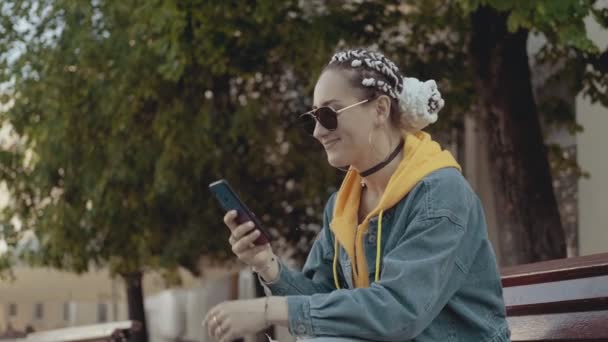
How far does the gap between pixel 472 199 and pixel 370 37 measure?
836 centimetres

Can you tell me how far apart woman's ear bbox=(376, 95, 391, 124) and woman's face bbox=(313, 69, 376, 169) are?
1 cm

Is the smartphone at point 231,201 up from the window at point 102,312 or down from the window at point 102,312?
up

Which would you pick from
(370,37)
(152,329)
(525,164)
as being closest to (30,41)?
(370,37)

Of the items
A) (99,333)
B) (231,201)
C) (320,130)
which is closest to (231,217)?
(231,201)

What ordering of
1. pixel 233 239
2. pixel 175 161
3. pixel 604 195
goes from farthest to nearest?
pixel 175 161 < pixel 604 195 < pixel 233 239

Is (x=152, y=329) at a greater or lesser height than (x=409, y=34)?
lesser

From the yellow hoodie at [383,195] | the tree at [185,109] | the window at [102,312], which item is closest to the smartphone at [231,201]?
the yellow hoodie at [383,195]

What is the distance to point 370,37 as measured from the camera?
37.7ft

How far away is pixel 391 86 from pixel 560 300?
1014mm

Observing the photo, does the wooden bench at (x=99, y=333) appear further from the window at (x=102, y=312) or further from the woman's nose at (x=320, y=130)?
the window at (x=102, y=312)

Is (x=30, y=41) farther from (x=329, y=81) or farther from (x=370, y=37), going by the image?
(x=329, y=81)

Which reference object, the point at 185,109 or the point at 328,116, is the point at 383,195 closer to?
the point at 328,116

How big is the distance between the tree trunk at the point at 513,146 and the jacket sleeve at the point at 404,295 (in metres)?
6.41

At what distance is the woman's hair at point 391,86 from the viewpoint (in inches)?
135
